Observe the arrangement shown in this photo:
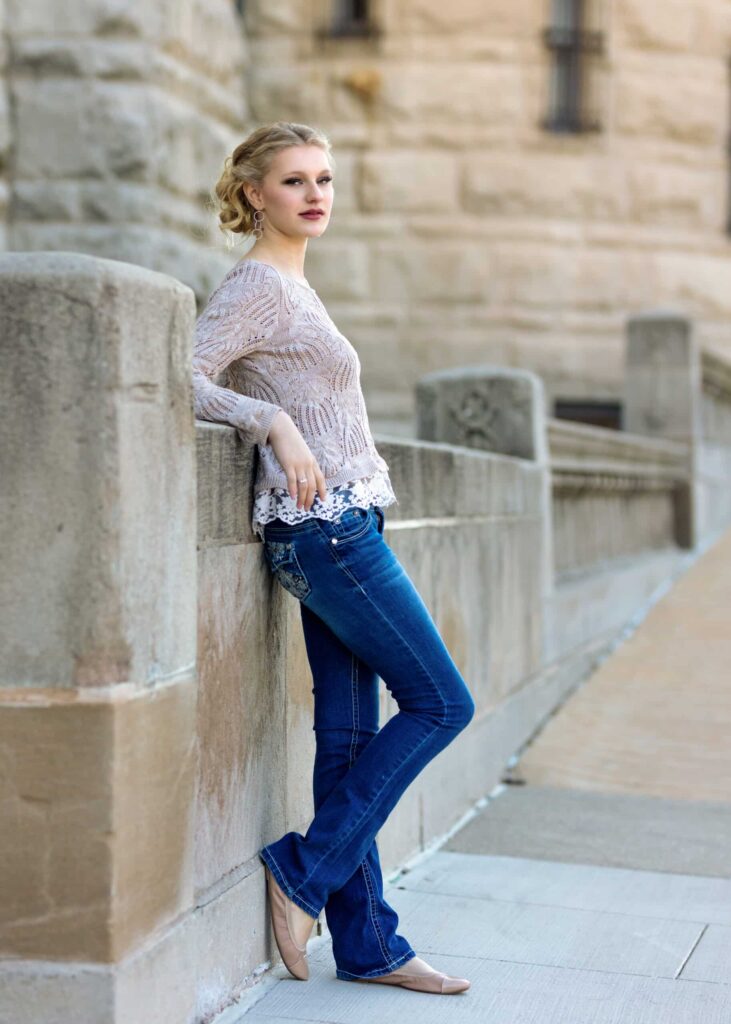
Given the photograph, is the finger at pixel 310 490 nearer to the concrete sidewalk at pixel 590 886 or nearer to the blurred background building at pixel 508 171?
the concrete sidewalk at pixel 590 886

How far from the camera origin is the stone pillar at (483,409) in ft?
24.9

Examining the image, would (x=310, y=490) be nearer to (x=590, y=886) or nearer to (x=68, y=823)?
(x=68, y=823)

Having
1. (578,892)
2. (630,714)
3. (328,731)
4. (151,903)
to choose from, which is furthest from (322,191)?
(630,714)

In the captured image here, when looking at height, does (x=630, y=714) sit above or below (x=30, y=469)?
below

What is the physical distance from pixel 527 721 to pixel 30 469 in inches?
192

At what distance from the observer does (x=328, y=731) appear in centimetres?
376

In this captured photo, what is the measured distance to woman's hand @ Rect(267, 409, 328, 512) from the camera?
11.3 feet

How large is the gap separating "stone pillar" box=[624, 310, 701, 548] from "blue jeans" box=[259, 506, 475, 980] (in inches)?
363

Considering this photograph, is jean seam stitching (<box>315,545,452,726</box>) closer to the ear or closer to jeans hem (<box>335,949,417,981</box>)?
jeans hem (<box>335,949,417,981</box>)

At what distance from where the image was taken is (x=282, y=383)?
360cm

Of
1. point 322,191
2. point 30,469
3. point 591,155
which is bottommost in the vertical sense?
point 30,469

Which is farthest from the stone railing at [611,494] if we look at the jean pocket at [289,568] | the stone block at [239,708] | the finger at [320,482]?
the finger at [320,482]

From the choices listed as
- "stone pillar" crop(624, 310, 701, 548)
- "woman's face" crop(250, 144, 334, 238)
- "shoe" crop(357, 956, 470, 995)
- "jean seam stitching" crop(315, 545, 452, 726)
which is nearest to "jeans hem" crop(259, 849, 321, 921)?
"shoe" crop(357, 956, 470, 995)

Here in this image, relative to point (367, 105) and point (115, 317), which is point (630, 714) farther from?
point (367, 105)
